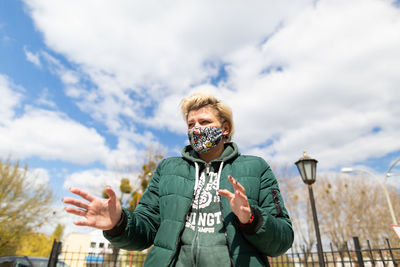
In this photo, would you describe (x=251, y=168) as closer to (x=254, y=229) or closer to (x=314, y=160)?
(x=254, y=229)

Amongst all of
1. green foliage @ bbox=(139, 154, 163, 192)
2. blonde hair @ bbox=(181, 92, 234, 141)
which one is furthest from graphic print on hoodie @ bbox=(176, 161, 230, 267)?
green foliage @ bbox=(139, 154, 163, 192)

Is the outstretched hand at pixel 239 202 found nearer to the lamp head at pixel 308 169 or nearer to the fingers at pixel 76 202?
the fingers at pixel 76 202

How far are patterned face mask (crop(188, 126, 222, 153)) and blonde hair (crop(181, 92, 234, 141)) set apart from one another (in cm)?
23

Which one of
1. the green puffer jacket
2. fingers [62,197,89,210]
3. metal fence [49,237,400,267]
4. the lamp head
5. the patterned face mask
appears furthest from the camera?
the lamp head

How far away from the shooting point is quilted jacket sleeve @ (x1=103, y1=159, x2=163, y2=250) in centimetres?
177

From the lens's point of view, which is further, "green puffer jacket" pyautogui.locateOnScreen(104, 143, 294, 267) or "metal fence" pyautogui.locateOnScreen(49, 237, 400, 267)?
"metal fence" pyautogui.locateOnScreen(49, 237, 400, 267)

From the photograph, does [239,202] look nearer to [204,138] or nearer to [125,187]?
[204,138]

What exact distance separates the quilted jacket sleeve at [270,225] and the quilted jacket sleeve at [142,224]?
2.73ft

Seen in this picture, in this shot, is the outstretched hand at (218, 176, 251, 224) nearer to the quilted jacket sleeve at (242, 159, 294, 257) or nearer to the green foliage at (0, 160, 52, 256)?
the quilted jacket sleeve at (242, 159, 294, 257)

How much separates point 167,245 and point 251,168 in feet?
2.87

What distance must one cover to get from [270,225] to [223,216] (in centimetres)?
35

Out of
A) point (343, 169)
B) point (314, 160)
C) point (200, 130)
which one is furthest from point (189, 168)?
point (343, 169)

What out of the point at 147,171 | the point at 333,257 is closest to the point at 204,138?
the point at 333,257

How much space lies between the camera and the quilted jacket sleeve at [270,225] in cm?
152
